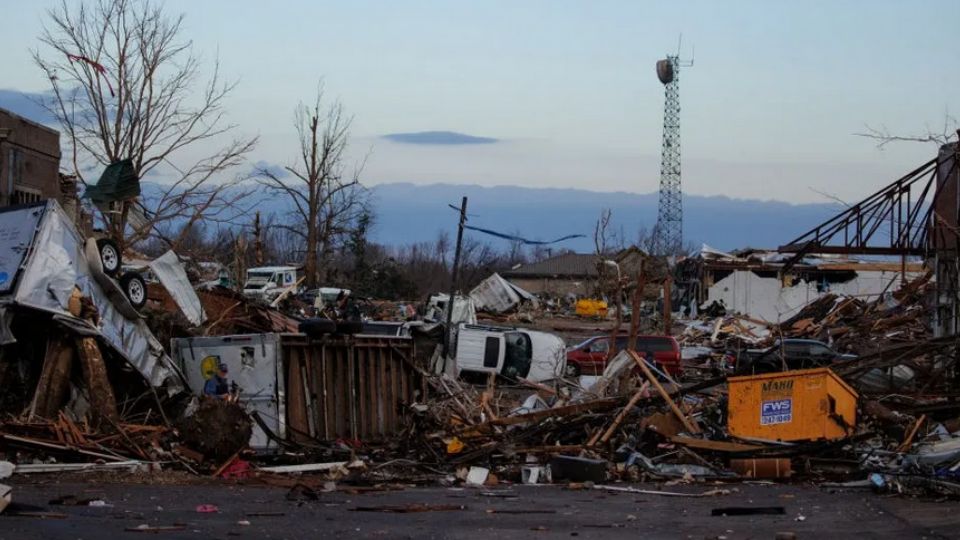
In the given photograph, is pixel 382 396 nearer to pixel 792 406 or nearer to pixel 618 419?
pixel 618 419

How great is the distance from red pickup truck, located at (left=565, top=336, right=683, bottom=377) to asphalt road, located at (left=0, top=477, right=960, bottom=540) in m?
16.8

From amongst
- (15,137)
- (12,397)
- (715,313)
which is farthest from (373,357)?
(715,313)

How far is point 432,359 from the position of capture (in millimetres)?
24547

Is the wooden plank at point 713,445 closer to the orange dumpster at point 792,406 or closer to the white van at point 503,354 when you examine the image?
the orange dumpster at point 792,406

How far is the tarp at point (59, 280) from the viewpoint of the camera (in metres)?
14.9

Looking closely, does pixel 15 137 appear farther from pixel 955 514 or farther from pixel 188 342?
pixel 955 514

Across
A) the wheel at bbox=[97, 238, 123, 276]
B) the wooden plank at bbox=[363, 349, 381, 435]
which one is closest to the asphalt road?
the wooden plank at bbox=[363, 349, 381, 435]

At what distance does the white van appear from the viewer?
27891 mm

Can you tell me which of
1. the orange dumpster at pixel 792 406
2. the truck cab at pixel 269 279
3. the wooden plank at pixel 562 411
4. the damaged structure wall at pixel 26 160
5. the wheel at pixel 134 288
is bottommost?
the wooden plank at pixel 562 411

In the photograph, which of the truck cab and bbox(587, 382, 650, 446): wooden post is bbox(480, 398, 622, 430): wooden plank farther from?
the truck cab

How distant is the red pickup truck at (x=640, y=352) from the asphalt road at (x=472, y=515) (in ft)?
55.1

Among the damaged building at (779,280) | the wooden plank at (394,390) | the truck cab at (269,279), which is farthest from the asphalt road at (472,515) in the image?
the damaged building at (779,280)

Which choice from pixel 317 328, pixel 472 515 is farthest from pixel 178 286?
pixel 472 515

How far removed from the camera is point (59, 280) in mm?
15258
